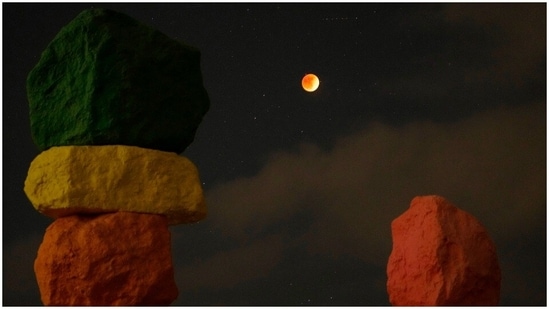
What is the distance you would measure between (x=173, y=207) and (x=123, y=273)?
0.63 m

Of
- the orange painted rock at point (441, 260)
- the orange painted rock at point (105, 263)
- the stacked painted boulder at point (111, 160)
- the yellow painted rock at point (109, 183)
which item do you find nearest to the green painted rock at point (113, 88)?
the stacked painted boulder at point (111, 160)

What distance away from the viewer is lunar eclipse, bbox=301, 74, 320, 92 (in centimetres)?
1155

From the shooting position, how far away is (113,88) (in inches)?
231

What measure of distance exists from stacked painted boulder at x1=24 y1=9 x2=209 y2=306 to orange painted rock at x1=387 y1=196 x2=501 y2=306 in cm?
206

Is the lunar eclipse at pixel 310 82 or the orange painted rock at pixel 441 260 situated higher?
the lunar eclipse at pixel 310 82

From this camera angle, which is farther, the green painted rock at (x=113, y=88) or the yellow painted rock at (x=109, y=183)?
the green painted rock at (x=113, y=88)

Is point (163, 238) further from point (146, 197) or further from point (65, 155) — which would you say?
point (65, 155)

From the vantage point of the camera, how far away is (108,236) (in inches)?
221

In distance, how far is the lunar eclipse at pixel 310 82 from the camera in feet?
37.9

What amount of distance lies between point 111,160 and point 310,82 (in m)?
6.20

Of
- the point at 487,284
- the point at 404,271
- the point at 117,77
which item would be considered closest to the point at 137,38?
the point at 117,77

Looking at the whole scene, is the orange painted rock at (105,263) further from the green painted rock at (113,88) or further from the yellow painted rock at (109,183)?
the green painted rock at (113,88)

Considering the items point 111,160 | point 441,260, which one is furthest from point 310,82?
point 111,160

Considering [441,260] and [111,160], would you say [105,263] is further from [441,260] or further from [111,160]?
[441,260]
